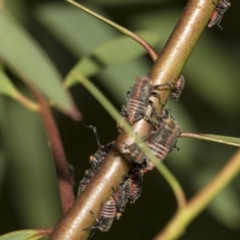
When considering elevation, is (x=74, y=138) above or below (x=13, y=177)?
above

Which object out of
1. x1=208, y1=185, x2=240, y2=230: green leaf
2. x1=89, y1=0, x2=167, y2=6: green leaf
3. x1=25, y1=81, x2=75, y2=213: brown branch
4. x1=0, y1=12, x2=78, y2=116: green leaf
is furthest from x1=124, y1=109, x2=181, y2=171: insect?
x1=89, y1=0, x2=167, y2=6: green leaf

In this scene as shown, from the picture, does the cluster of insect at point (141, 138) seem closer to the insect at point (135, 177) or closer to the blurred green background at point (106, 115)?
the insect at point (135, 177)

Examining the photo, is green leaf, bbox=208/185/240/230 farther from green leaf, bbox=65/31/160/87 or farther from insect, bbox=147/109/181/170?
insect, bbox=147/109/181/170

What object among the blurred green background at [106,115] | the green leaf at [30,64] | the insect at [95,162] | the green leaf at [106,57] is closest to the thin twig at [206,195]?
the green leaf at [30,64]

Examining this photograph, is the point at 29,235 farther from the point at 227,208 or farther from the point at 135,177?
the point at 227,208

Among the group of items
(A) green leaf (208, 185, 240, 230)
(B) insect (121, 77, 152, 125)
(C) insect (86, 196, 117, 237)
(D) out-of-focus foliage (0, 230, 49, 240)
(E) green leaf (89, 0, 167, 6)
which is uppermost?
(E) green leaf (89, 0, 167, 6)

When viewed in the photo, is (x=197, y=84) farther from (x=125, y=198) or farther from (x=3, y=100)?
(x=125, y=198)

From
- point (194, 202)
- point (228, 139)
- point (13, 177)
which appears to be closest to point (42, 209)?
point (13, 177)
